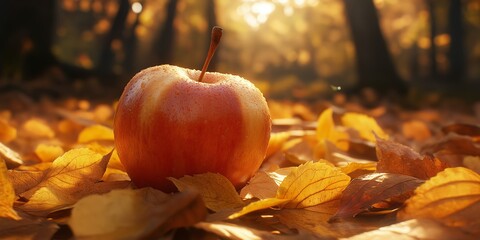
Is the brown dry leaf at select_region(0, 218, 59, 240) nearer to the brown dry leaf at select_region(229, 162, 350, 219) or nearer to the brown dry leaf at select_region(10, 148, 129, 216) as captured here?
the brown dry leaf at select_region(10, 148, 129, 216)

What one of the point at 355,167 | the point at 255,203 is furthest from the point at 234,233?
the point at 355,167

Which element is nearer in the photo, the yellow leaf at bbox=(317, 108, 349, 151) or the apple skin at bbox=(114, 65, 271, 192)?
the apple skin at bbox=(114, 65, 271, 192)

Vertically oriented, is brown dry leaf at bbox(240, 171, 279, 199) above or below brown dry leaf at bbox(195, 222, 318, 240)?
below

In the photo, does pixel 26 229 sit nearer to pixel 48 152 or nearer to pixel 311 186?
pixel 311 186

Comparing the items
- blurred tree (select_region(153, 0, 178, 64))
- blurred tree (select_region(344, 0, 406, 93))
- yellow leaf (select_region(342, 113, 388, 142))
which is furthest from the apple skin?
blurred tree (select_region(153, 0, 178, 64))

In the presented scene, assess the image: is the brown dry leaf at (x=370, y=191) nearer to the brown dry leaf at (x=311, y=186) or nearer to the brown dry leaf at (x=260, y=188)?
the brown dry leaf at (x=311, y=186)

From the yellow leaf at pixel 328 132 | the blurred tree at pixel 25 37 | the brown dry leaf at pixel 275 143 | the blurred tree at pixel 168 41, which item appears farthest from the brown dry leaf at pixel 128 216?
the blurred tree at pixel 168 41

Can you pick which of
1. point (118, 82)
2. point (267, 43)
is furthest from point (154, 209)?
point (267, 43)
